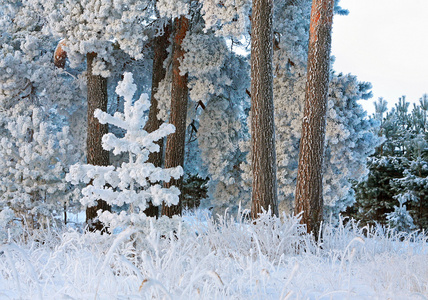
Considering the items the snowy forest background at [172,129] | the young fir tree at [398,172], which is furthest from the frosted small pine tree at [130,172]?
the young fir tree at [398,172]

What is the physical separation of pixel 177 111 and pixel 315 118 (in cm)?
378

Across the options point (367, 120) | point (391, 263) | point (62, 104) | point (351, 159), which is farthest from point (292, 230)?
point (62, 104)

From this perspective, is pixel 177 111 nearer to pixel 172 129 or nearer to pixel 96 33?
pixel 96 33

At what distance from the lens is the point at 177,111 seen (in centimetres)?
980

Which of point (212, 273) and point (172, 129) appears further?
point (172, 129)

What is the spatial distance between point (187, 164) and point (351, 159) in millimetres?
5166

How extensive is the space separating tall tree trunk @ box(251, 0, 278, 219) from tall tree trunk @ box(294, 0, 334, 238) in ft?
1.59

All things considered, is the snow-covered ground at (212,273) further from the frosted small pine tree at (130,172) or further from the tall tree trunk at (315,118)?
the tall tree trunk at (315,118)

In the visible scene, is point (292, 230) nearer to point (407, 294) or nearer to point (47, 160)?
point (407, 294)

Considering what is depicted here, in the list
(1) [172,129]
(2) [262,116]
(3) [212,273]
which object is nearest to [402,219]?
(2) [262,116]

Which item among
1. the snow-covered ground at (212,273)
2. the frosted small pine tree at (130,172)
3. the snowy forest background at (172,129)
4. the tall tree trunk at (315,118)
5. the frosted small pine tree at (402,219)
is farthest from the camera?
the frosted small pine tree at (402,219)

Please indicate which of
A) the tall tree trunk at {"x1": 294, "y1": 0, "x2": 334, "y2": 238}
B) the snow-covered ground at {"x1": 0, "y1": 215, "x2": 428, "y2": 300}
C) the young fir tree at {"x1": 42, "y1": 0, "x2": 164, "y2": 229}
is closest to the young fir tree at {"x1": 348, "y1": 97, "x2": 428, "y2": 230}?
the tall tree trunk at {"x1": 294, "y1": 0, "x2": 334, "y2": 238}

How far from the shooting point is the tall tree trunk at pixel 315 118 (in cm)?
693

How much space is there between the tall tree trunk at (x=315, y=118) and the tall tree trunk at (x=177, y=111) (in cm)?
355
